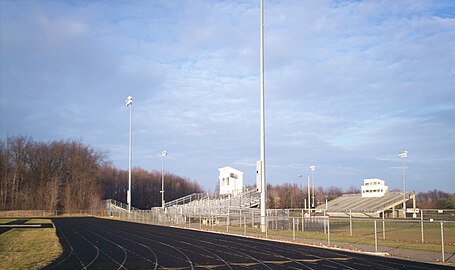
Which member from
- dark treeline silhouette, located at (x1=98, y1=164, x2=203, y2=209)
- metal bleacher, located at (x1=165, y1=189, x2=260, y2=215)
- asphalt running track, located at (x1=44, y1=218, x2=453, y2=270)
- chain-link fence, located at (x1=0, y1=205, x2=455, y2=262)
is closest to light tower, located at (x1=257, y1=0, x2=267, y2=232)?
chain-link fence, located at (x1=0, y1=205, x2=455, y2=262)

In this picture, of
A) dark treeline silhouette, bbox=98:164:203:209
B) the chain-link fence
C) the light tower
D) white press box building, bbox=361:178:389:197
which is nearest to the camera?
the chain-link fence

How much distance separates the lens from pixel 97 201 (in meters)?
93.8

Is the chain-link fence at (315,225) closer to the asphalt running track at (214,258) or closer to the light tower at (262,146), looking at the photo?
the light tower at (262,146)

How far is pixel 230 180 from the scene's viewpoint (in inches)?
2562

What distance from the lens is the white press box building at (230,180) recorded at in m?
64.8

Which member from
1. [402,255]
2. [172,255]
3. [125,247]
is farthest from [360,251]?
[125,247]

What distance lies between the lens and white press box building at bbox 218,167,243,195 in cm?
6481

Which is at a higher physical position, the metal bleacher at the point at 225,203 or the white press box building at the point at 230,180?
the white press box building at the point at 230,180

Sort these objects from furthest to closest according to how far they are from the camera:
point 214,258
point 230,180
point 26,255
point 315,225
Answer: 1. point 230,180
2. point 315,225
3. point 26,255
4. point 214,258

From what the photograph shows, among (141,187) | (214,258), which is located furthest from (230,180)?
(141,187)

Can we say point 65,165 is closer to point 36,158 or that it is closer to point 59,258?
point 36,158

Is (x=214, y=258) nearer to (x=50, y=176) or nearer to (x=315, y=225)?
(x=315, y=225)

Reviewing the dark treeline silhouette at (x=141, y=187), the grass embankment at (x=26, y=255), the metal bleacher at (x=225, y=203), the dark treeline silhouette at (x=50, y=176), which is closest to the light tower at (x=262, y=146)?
the grass embankment at (x=26, y=255)

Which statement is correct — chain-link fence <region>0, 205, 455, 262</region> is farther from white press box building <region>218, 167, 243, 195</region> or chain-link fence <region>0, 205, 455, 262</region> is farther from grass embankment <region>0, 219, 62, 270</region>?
grass embankment <region>0, 219, 62, 270</region>
